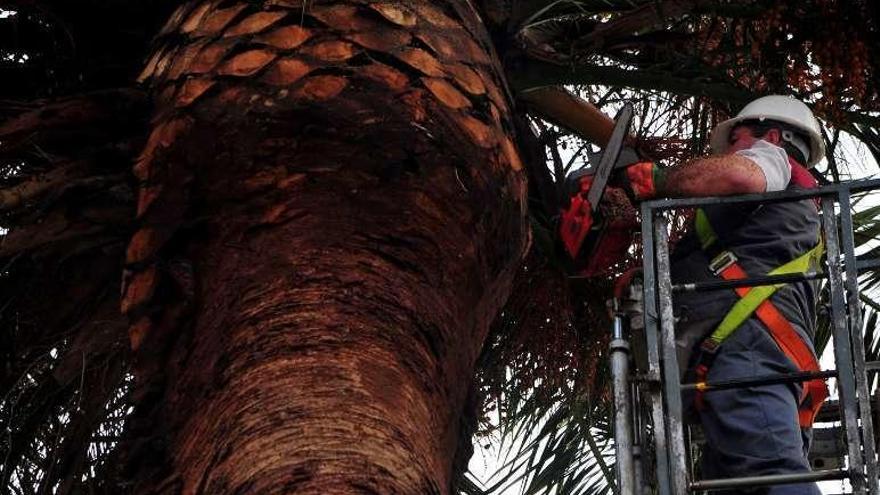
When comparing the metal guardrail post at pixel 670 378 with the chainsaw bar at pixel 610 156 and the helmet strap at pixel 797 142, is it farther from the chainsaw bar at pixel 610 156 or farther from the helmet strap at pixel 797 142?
the helmet strap at pixel 797 142

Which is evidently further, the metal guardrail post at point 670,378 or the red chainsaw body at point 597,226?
the red chainsaw body at point 597,226

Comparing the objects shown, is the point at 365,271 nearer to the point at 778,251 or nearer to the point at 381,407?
the point at 381,407

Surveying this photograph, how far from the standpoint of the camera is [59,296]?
4250mm

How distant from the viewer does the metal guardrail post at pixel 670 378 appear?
396 cm

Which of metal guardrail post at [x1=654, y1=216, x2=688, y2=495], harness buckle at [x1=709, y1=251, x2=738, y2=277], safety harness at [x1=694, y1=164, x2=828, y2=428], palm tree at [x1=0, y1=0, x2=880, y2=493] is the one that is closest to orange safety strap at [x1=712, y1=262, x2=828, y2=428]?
safety harness at [x1=694, y1=164, x2=828, y2=428]

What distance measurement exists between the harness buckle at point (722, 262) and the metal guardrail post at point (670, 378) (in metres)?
0.63

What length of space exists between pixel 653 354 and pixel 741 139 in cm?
137

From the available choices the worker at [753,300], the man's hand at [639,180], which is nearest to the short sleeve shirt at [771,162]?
the worker at [753,300]

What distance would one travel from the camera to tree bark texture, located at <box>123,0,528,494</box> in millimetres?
3328

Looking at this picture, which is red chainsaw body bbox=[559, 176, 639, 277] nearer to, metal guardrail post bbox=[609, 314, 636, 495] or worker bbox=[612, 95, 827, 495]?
worker bbox=[612, 95, 827, 495]

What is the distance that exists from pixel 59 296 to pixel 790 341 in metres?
2.02

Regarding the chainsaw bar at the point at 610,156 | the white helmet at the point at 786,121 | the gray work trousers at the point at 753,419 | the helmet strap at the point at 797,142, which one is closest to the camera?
the gray work trousers at the point at 753,419

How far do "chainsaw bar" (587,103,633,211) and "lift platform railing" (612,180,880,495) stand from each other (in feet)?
1.22

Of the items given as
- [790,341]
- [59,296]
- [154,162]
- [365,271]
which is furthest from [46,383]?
[790,341]
